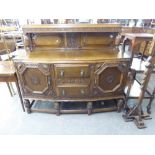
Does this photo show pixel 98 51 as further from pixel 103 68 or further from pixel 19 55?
pixel 19 55

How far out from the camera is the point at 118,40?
74.4 inches

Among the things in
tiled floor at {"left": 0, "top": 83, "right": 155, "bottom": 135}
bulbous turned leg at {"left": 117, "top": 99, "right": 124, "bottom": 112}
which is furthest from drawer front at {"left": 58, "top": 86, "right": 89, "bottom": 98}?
bulbous turned leg at {"left": 117, "top": 99, "right": 124, "bottom": 112}

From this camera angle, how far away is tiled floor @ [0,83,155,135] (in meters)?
1.72

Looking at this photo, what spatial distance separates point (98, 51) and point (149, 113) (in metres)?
1.11

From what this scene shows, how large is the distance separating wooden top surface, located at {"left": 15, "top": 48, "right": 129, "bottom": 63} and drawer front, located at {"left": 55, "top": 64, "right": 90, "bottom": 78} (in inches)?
2.3

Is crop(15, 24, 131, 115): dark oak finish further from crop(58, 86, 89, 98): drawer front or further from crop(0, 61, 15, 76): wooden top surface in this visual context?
crop(0, 61, 15, 76): wooden top surface

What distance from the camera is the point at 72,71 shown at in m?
1.65

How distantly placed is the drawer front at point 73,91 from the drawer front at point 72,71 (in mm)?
168

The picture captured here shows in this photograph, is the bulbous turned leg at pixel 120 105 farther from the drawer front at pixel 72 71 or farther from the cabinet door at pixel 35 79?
the cabinet door at pixel 35 79

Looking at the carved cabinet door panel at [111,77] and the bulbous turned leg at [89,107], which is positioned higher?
the carved cabinet door panel at [111,77]

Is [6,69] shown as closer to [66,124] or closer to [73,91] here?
[73,91]

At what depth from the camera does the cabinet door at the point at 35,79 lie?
1.66 meters

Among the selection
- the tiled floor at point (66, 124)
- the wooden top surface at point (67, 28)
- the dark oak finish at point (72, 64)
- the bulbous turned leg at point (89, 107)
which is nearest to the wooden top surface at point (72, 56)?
the dark oak finish at point (72, 64)
